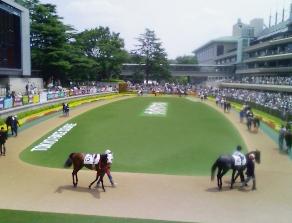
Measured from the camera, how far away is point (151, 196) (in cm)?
1292

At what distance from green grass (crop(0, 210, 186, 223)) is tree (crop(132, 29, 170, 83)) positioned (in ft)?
273

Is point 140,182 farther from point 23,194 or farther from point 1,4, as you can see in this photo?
point 1,4

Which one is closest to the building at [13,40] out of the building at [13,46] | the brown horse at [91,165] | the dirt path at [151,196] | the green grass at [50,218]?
the building at [13,46]

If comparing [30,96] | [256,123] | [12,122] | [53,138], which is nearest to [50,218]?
[53,138]

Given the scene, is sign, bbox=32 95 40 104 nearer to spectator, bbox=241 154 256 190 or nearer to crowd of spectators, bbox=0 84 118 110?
crowd of spectators, bbox=0 84 118 110

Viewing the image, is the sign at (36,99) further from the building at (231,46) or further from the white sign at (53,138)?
the building at (231,46)

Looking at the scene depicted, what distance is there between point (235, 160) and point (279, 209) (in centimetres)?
241

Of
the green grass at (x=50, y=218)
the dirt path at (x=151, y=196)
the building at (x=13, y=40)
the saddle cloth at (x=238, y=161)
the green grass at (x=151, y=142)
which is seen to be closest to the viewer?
the green grass at (x=50, y=218)

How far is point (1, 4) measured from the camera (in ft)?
112

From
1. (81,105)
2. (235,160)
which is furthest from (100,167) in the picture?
(81,105)

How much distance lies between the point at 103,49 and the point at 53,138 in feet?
186

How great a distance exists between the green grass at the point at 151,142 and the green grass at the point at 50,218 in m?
5.69

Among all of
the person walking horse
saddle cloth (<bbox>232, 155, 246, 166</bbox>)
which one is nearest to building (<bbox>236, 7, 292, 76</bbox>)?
the person walking horse

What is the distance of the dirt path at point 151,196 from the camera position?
37.4ft
